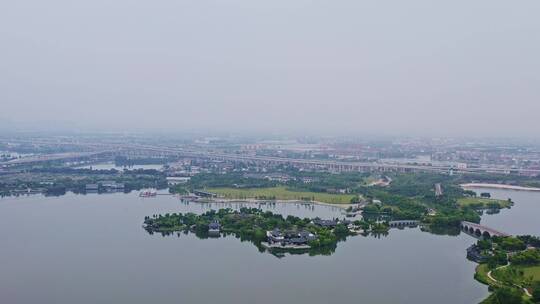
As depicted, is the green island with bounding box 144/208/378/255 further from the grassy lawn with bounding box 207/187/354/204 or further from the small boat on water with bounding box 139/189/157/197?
the small boat on water with bounding box 139/189/157/197

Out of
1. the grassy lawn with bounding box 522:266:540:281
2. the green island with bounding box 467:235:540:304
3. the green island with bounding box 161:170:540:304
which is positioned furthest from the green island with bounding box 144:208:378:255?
the grassy lawn with bounding box 522:266:540:281

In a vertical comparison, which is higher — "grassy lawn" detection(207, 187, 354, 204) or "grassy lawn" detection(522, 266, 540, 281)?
"grassy lawn" detection(522, 266, 540, 281)

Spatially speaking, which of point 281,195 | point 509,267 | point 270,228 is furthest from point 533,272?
point 281,195

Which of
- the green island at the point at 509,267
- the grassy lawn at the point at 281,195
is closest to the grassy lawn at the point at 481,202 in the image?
the grassy lawn at the point at 281,195

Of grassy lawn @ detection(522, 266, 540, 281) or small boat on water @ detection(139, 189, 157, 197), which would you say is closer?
grassy lawn @ detection(522, 266, 540, 281)

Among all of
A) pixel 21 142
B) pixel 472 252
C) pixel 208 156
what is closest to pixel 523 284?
pixel 472 252

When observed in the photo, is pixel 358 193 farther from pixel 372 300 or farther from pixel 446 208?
pixel 372 300

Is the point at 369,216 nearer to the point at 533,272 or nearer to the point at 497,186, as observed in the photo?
the point at 533,272

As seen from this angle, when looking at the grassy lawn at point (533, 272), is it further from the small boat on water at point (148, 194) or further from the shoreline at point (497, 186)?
the small boat on water at point (148, 194)
